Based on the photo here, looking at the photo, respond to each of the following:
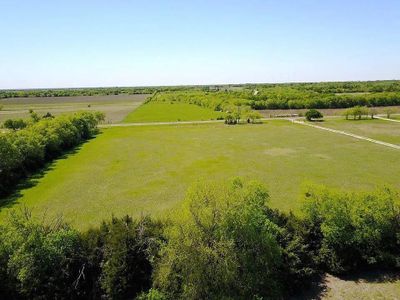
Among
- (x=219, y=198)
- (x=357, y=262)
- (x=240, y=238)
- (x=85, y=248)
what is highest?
(x=219, y=198)

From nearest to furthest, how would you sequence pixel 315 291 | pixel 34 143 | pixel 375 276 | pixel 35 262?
pixel 35 262 < pixel 315 291 < pixel 375 276 < pixel 34 143

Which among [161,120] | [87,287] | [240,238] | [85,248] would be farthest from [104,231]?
[161,120]

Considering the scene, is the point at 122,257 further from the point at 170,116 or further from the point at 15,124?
the point at 170,116

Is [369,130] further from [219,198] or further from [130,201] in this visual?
[219,198]

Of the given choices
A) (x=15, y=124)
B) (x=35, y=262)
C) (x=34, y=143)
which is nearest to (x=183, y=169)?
(x=34, y=143)

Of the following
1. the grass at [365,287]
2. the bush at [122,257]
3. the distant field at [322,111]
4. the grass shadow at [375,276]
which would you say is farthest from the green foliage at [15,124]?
the grass shadow at [375,276]

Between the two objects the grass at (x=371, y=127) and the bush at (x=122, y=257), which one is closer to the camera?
the bush at (x=122, y=257)

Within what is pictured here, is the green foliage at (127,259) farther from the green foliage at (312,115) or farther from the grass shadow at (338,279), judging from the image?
the green foliage at (312,115)
